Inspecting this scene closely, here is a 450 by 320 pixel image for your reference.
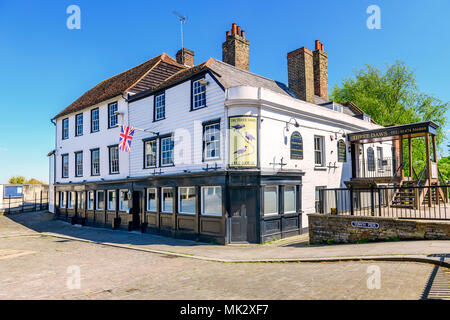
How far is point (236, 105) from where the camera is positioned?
14.3 m

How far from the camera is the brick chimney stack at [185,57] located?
80.2ft

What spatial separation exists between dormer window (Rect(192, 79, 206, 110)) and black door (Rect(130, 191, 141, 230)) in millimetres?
7393

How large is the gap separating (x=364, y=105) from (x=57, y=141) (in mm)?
32153

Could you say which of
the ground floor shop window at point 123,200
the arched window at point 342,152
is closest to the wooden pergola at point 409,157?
the arched window at point 342,152

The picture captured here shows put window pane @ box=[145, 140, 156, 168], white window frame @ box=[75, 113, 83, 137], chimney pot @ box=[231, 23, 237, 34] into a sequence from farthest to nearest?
1. white window frame @ box=[75, 113, 83, 137]
2. chimney pot @ box=[231, 23, 237, 34]
3. window pane @ box=[145, 140, 156, 168]

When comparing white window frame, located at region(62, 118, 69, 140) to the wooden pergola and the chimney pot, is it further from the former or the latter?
the wooden pergola

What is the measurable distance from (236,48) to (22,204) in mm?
30302

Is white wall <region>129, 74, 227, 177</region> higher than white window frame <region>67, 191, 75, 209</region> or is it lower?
higher

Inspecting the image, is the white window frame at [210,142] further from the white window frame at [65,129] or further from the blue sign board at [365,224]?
the white window frame at [65,129]

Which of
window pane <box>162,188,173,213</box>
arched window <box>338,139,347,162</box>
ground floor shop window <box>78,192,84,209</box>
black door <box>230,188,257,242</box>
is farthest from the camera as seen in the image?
ground floor shop window <box>78,192,84,209</box>

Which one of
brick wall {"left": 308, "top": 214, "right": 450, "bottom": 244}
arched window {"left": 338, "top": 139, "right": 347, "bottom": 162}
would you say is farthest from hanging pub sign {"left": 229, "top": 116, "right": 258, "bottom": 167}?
arched window {"left": 338, "top": 139, "right": 347, "bottom": 162}

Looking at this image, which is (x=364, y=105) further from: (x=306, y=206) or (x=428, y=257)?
(x=428, y=257)

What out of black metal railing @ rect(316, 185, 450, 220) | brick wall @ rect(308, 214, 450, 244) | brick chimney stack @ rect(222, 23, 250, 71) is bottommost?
brick wall @ rect(308, 214, 450, 244)

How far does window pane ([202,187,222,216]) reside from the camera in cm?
1448
